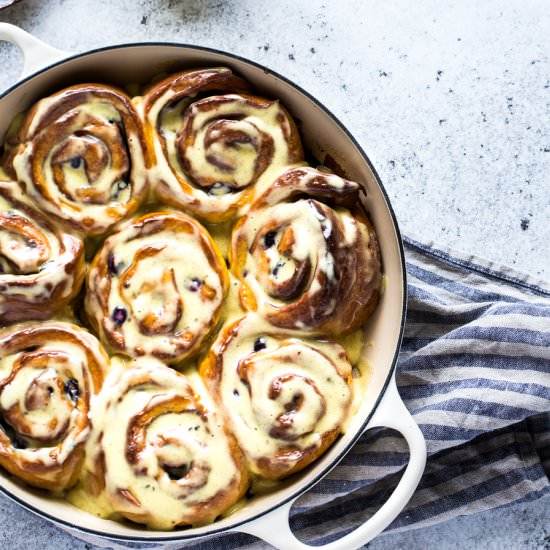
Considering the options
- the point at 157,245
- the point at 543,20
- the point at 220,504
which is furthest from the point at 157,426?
the point at 543,20

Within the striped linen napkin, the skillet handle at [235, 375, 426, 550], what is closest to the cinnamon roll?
the skillet handle at [235, 375, 426, 550]

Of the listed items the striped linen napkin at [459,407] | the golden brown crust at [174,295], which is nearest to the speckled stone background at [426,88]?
the striped linen napkin at [459,407]

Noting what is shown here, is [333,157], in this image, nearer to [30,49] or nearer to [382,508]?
[30,49]

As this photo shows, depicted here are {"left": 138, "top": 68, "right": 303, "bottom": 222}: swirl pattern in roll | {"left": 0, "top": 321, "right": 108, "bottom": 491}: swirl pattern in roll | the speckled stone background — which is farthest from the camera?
the speckled stone background

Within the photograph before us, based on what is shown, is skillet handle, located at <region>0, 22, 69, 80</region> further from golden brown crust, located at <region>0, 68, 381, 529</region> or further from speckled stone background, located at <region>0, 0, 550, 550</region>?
speckled stone background, located at <region>0, 0, 550, 550</region>

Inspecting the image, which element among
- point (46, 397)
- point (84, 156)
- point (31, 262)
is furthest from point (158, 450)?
point (84, 156)
